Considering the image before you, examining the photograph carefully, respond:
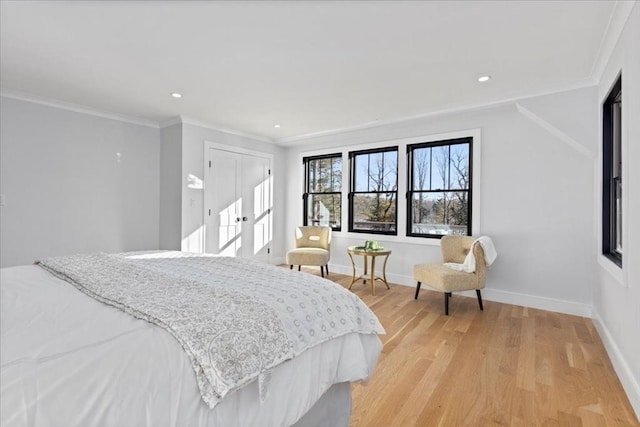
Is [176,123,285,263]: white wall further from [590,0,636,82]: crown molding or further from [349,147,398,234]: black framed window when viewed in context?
[590,0,636,82]: crown molding

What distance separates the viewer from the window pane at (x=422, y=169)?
4.61 m

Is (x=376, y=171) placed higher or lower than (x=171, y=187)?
higher

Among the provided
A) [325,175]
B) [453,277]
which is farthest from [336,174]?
[453,277]

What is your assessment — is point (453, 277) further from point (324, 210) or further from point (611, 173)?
point (324, 210)

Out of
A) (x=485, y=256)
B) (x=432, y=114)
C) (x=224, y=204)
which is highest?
(x=432, y=114)

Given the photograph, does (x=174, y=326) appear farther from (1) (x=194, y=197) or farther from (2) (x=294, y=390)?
(1) (x=194, y=197)

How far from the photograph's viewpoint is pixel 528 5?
2066mm

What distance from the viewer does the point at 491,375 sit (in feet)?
7.33

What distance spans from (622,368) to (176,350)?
2.78 m

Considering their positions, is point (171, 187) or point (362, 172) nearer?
point (171, 187)

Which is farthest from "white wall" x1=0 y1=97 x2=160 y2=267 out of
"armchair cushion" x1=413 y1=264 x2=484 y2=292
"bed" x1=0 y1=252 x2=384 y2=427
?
"armchair cushion" x1=413 y1=264 x2=484 y2=292

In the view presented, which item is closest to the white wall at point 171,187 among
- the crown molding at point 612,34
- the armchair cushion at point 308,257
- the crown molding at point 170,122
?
the crown molding at point 170,122

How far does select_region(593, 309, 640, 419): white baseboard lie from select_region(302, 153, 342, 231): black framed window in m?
3.62

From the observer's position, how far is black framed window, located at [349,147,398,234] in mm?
4973
